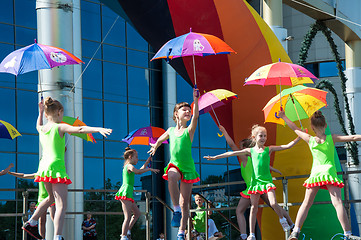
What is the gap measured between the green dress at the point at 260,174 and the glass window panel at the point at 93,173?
52.1 feet

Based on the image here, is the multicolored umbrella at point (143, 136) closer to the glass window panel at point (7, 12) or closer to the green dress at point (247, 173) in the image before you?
the green dress at point (247, 173)

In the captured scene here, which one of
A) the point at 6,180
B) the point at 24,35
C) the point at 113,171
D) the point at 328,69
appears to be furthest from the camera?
the point at 328,69

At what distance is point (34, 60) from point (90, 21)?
17.5 metres

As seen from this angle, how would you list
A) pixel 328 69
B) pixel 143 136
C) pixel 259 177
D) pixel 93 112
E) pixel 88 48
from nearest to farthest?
pixel 259 177
pixel 143 136
pixel 93 112
pixel 88 48
pixel 328 69

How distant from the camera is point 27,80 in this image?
2202cm

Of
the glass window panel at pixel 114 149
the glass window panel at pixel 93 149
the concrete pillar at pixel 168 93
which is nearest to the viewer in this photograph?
the glass window panel at pixel 93 149

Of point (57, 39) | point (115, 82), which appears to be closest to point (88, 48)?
point (115, 82)

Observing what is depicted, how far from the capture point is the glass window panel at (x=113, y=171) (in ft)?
79.0

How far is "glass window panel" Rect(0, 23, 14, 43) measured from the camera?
21.5m

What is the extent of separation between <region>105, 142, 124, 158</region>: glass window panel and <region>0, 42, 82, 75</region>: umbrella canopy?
1712 centimetres

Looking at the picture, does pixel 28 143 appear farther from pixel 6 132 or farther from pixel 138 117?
pixel 6 132

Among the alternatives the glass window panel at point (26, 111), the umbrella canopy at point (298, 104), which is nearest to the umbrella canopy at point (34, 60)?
the umbrella canopy at point (298, 104)

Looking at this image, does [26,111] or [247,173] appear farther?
[26,111]

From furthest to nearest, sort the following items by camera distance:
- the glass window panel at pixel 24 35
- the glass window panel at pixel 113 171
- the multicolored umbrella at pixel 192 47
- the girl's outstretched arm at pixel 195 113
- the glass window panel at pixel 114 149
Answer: the glass window panel at pixel 114 149 < the glass window panel at pixel 113 171 < the glass window panel at pixel 24 35 < the multicolored umbrella at pixel 192 47 < the girl's outstretched arm at pixel 195 113
